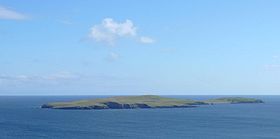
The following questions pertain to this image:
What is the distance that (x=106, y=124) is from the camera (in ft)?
606

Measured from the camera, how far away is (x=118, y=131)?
516 ft

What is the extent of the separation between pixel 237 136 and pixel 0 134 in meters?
76.8

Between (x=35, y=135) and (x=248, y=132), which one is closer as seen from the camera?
(x=35, y=135)

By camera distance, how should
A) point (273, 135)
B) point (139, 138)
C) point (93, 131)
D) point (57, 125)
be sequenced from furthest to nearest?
point (57, 125)
point (93, 131)
point (273, 135)
point (139, 138)

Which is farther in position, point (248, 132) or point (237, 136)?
point (248, 132)

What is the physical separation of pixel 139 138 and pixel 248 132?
4197cm

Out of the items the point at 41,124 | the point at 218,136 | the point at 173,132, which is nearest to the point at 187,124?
the point at 173,132

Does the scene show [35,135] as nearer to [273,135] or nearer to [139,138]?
[139,138]

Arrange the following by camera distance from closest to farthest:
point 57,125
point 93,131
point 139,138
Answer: point 139,138, point 93,131, point 57,125

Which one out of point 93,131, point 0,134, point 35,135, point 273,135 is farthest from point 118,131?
point 273,135

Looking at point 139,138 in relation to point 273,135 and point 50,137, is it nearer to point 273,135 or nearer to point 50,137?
point 50,137

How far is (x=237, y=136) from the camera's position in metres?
143

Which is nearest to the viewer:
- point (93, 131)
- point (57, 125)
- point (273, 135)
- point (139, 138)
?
point (139, 138)

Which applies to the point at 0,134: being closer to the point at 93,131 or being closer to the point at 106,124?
the point at 93,131
